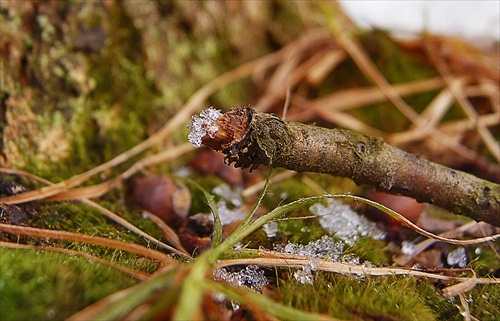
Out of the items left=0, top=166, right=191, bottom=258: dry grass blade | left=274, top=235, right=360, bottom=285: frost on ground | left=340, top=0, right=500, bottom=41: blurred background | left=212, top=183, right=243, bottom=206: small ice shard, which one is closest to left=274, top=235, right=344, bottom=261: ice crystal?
left=274, top=235, right=360, bottom=285: frost on ground

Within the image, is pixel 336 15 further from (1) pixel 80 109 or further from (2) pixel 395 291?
(2) pixel 395 291

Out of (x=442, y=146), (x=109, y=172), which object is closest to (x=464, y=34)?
(x=442, y=146)

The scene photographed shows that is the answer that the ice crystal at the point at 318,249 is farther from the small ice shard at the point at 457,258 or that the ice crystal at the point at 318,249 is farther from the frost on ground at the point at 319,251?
the small ice shard at the point at 457,258

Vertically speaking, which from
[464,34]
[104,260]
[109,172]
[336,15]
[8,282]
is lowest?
[8,282]

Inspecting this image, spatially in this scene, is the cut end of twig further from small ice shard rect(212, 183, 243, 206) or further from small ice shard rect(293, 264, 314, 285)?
small ice shard rect(212, 183, 243, 206)

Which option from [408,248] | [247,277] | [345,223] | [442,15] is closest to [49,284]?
[247,277]
